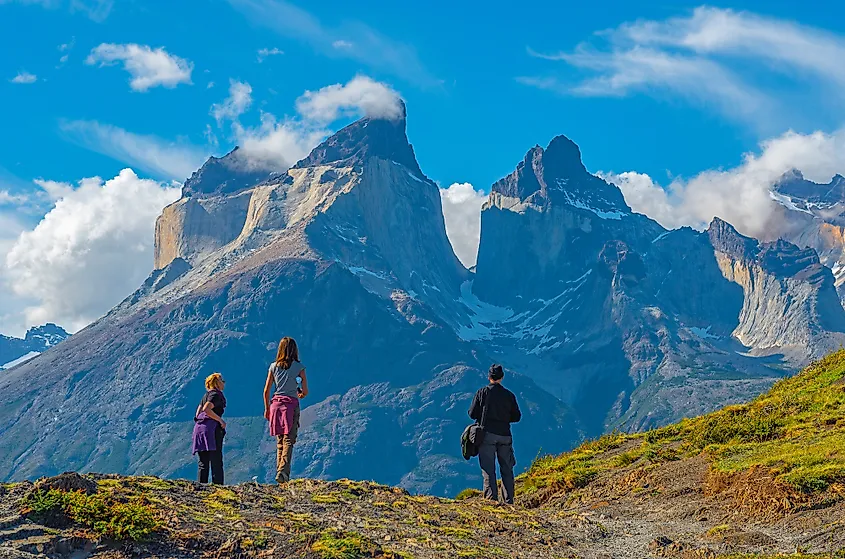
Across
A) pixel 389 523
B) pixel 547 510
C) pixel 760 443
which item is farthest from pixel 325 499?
pixel 760 443

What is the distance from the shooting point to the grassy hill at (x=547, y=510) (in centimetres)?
1487

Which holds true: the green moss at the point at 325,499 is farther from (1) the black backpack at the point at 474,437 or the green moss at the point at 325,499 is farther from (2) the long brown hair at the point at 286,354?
(1) the black backpack at the point at 474,437

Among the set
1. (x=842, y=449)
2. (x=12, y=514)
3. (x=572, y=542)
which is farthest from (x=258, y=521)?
(x=842, y=449)

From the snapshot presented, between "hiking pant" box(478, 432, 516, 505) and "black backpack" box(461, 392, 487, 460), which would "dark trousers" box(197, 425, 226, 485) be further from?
"hiking pant" box(478, 432, 516, 505)

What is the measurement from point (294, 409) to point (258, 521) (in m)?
6.76

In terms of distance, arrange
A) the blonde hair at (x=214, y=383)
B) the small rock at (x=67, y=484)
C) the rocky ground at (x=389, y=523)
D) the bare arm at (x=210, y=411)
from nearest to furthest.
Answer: the rocky ground at (x=389, y=523)
the small rock at (x=67, y=484)
the bare arm at (x=210, y=411)
the blonde hair at (x=214, y=383)

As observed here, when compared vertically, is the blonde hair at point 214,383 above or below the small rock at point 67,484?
above

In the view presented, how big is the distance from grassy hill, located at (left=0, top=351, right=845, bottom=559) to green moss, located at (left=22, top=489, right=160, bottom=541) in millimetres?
20

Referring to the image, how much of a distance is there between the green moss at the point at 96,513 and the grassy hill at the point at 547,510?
0.02 meters

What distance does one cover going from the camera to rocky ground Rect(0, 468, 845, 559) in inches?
579

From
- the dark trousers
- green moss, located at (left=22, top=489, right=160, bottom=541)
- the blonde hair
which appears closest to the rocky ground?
green moss, located at (left=22, top=489, right=160, bottom=541)

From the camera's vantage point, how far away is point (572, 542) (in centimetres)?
1978

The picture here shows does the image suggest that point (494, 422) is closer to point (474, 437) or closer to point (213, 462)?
point (474, 437)

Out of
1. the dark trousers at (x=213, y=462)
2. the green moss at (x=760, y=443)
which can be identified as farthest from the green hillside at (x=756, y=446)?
the dark trousers at (x=213, y=462)
